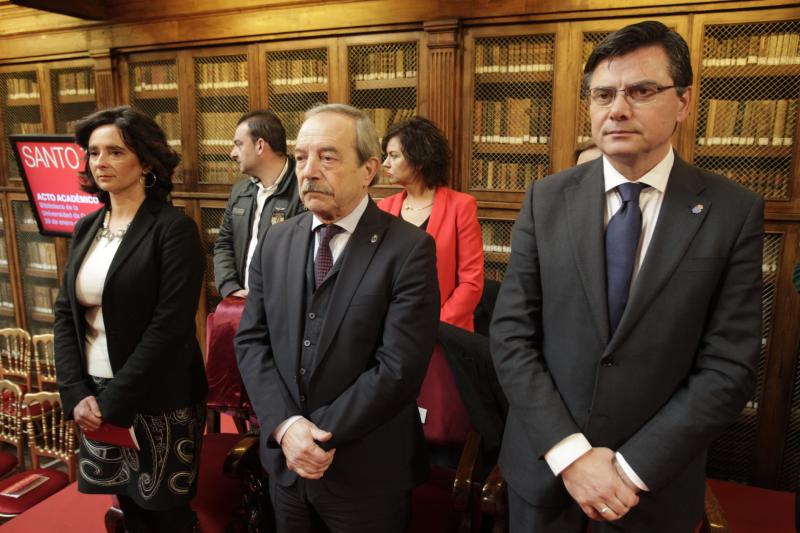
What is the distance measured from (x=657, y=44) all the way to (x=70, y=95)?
4917mm

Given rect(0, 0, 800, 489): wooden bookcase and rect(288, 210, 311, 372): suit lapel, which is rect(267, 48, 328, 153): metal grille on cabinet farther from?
rect(288, 210, 311, 372): suit lapel

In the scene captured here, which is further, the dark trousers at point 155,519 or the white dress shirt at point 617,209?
the dark trousers at point 155,519

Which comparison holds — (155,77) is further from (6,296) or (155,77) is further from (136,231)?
(136,231)

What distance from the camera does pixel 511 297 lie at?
133 centimetres

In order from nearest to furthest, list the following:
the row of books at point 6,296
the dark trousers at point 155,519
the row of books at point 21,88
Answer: the dark trousers at point 155,519
the row of books at point 21,88
the row of books at point 6,296

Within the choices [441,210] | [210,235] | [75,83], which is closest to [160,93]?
[75,83]

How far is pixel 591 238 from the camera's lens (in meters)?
1.21

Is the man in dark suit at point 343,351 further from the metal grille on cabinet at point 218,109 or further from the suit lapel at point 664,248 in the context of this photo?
the metal grille on cabinet at point 218,109

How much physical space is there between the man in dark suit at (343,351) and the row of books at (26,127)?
4.51 meters

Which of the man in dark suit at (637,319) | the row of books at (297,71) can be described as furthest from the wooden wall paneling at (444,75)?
the man in dark suit at (637,319)

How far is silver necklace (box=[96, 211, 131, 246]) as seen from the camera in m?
1.84

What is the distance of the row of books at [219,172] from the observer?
4332 millimetres

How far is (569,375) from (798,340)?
2.52m

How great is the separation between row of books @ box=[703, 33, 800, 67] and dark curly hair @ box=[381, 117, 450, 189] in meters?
1.60
